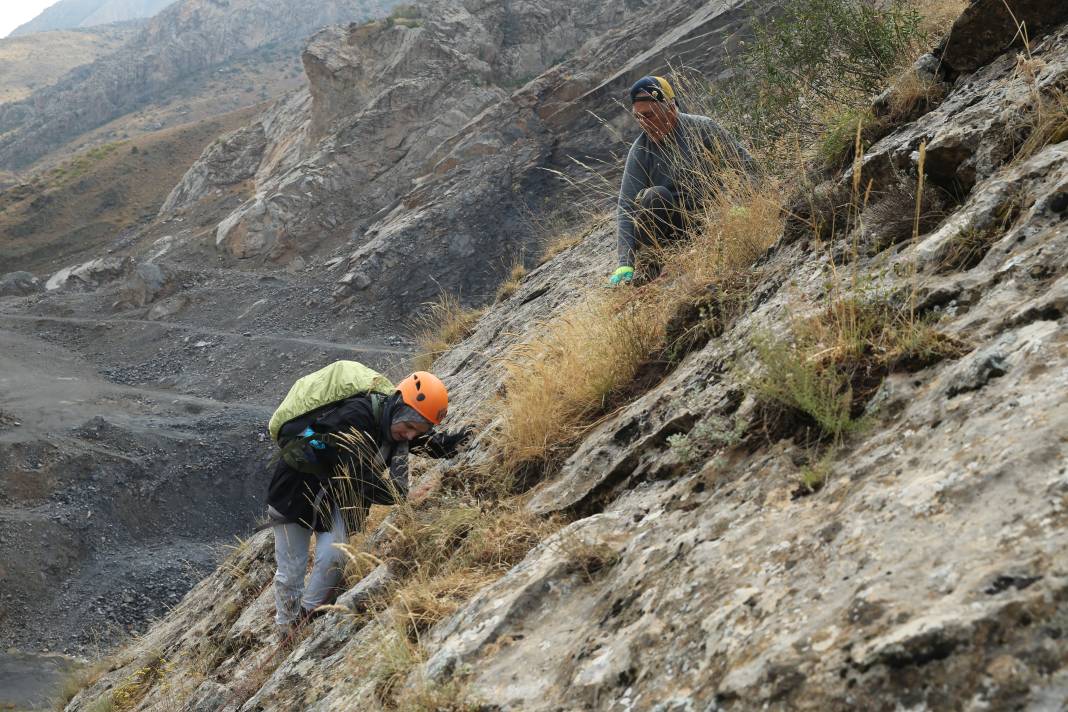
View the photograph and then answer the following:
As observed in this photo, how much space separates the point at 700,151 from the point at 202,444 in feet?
47.0

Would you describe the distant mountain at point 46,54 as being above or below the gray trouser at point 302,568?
above

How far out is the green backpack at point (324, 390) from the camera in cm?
462

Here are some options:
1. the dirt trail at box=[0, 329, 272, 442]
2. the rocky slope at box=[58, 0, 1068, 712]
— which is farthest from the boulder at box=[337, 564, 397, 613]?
the dirt trail at box=[0, 329, 272, 442]

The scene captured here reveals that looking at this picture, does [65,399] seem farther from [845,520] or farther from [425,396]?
[845,520]

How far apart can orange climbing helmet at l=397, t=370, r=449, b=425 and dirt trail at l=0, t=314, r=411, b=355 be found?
1418cm

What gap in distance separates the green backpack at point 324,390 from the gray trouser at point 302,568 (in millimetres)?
638

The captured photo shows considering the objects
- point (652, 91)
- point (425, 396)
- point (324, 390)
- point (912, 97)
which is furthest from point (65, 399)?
point (912, 97)

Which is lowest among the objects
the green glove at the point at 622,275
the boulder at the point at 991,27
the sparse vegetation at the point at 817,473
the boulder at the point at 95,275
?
the sparse vegetation at the point at 817,473

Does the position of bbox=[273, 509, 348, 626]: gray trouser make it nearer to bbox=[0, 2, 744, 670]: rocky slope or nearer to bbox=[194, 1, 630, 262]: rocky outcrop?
bbox=[0, 2, 744, 670]: rocky slope

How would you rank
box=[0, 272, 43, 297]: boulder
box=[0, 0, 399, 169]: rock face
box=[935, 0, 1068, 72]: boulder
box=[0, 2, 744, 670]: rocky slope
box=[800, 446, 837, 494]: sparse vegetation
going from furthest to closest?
1. box=[0, 0, 399, 169]: rock face
2. box=[0, 272, 43, 297]: boulder
3. box=[0, 2, 744, 670]: rocky slope
4. box=[935, 0, 1068, 72]: boulder
5. box=[800, 446, 837, 494]: sparse vegetation

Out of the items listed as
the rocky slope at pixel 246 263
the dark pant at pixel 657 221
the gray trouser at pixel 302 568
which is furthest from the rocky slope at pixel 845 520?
the rocky slope at pixel 246 263

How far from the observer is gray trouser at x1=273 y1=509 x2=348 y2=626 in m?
4.50

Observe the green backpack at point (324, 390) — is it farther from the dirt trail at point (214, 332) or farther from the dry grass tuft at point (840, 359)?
the dirt trail at point (214, 332)

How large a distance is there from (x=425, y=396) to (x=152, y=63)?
94.8 meters
